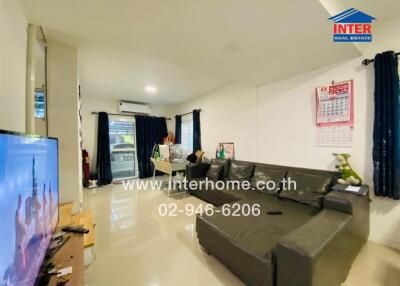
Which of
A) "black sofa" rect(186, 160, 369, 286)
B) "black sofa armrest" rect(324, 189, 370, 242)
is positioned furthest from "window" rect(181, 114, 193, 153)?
"black sofa armrest" rect(324, 189, 370, 242)

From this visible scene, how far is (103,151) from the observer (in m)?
5.02

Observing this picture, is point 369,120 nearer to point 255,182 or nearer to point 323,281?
point 255,182

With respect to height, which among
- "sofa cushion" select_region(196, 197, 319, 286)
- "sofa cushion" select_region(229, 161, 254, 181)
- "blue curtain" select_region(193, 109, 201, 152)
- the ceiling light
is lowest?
"sofa cushion" select_region(196, 197, 319, 286)

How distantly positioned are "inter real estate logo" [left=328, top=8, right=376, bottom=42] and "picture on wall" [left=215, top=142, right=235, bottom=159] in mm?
2628

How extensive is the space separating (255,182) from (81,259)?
2513mm

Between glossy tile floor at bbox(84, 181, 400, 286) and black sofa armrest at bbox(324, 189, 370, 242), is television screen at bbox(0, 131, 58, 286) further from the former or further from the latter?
black sofa armrest at bbox(324, 189, 370, 242)

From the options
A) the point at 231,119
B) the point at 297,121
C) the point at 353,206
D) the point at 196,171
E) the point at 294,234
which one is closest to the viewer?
the point at 294,234

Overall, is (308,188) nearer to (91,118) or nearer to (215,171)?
(215,171)

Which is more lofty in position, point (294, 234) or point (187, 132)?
point (187, 132)

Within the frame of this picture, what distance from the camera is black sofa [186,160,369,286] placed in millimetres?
1143

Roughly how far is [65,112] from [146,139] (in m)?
3.53

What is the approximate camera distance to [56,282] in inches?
36.8

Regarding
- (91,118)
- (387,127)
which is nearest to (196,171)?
(387,127)

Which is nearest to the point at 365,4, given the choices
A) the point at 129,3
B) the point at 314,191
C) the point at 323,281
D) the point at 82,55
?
the point at 314,191
